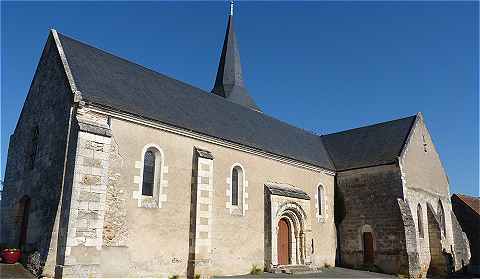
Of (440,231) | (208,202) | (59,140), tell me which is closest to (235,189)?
(208,202)

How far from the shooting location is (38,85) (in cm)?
1448

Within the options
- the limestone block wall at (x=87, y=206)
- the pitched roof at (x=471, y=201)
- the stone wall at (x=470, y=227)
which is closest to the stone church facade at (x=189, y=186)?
the limestone block wall at (x=87, y=206)

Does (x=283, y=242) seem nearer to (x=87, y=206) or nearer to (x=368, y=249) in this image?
(x=368, y=249)

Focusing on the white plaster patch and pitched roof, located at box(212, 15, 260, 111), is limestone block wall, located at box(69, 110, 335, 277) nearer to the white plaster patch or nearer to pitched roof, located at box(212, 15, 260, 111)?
the white plaster patch

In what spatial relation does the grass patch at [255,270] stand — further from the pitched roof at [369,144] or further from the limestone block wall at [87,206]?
the pitched roof at [369,144]

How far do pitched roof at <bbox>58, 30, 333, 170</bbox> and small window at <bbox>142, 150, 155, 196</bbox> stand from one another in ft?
4.28

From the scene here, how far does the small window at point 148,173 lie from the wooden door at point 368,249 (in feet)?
39.0

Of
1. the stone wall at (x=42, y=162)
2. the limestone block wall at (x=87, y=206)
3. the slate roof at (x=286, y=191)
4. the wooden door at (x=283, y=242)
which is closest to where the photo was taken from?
the limestone block wall at (x=87, y=206)

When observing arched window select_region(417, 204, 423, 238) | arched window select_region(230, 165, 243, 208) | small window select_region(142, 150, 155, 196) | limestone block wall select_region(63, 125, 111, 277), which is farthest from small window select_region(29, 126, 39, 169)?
arched window select_region(417, 204, 423, 238)

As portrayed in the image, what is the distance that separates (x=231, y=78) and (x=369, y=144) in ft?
32.5

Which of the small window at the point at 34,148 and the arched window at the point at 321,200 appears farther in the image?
the arched window at the point at 321,200

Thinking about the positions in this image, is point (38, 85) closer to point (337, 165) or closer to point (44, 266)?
point (44, 266)

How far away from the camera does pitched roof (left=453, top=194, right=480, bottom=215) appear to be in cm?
2636

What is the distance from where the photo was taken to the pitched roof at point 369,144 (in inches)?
800
